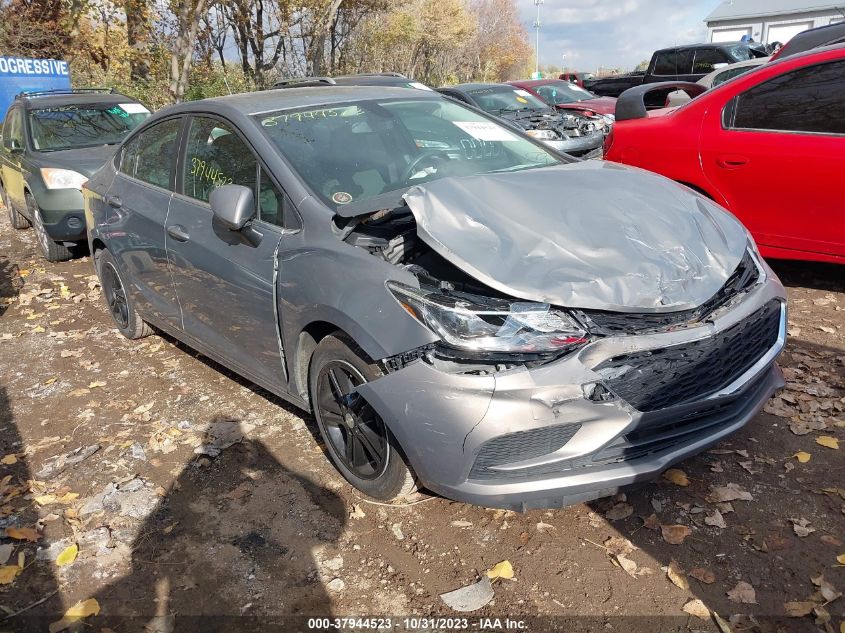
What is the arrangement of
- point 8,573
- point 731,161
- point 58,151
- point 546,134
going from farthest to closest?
1. point 546,134
2. point 58,151
3. point 731,161
4. point 8,573

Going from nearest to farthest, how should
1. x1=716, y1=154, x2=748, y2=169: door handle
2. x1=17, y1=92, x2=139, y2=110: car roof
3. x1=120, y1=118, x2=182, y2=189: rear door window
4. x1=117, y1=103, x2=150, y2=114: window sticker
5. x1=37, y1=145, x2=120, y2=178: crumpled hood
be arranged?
x1=120, y1=118, x2=182, y2=189: rear door window
x1=716, y1=154, x2=748, y2=169: door handle
x1=37, y1=145, x2=120, y2=178: crumpled hood
x1=17, y1=92, x2=139, y2=110: car roof
x1=117, y1=103, x2=150, y2=114: window sticker

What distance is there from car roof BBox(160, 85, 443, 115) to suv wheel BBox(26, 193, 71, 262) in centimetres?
412

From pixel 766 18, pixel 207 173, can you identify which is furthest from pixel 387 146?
pixel 766 18

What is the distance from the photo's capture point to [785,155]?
4496 mm

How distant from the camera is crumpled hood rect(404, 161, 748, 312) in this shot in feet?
8.30

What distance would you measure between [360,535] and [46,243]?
6.41 meters

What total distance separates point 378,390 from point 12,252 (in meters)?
7.73

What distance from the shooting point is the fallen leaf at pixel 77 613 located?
101 inches

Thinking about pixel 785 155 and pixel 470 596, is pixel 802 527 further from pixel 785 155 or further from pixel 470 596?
pixel 785 155

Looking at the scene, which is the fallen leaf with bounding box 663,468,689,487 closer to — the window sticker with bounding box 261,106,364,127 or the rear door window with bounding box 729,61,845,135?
the window sticker with bounding box 261,106,364,127

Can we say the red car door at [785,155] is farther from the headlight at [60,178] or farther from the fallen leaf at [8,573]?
the headlight at [60,178]

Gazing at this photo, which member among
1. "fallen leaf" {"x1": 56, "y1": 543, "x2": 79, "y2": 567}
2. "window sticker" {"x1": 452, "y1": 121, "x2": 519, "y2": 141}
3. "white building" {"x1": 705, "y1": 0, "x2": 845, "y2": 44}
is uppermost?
"white building" {"x1": 705, "y1": 0, "x2": 845, "y2": 44}

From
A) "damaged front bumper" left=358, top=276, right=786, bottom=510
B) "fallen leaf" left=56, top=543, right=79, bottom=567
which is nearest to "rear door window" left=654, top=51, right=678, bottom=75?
"damaged front bumper" left=358, top=276, right=786, bottom=510

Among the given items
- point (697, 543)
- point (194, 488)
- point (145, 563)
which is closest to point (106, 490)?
point (194, 488)
